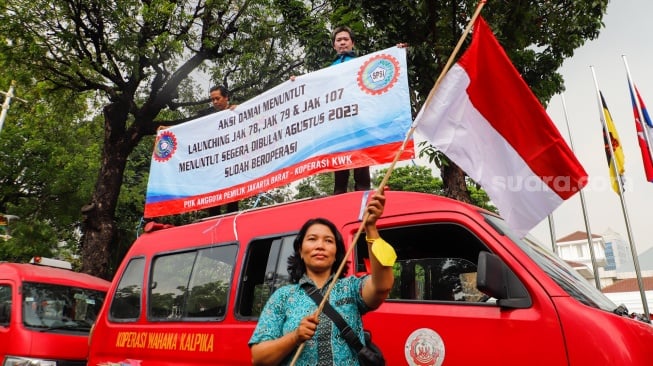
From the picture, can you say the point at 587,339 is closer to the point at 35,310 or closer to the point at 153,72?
the point at 35,310

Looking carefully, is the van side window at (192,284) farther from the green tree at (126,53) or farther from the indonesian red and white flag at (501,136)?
the green tree at (126,53)

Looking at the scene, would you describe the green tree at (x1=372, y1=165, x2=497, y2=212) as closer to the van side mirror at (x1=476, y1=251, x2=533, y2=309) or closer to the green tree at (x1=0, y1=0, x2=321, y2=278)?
the green tree at (x1=0, y1=0, x2=321, y2=278)

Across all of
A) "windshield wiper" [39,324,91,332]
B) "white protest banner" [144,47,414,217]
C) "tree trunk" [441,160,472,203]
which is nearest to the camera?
"white protest banner" [144,47,414,217]

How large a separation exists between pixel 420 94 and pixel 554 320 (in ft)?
21.5

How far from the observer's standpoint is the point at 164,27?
39.7ft

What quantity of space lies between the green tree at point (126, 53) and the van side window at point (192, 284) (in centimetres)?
703

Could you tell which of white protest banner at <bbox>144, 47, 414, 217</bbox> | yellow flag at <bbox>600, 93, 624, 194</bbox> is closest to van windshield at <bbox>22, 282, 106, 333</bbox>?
white protest banner at <bbox>144, 47, 414, 217</bbox>

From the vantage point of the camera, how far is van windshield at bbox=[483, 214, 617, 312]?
2.83 meters

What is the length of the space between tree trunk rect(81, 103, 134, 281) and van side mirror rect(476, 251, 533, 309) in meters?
10.5

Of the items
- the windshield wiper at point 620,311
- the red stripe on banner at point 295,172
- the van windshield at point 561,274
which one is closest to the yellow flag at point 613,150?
the van windshield at point 561,274

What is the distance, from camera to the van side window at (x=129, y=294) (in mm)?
4812

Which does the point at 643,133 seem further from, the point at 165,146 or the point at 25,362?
the point at 25,362

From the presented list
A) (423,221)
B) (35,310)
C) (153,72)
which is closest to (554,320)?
(423,221)

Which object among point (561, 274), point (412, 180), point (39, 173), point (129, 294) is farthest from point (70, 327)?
point (412, 180)
